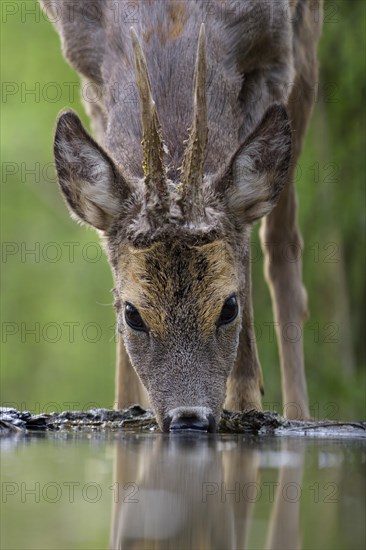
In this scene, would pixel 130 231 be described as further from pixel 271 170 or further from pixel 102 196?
pixel 271 170

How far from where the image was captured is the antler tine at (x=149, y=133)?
A: 742 centimetres

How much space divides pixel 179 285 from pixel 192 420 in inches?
32.9

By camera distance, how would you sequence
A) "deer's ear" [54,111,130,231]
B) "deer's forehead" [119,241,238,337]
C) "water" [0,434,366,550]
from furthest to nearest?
"deer's ear" [54,111,130,231] → "deer's forehead" [119,241,238,337] → "water" [0,434,366,550]

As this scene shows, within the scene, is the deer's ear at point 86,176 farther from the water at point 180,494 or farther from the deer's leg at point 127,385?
the deer's leg at point 127,385

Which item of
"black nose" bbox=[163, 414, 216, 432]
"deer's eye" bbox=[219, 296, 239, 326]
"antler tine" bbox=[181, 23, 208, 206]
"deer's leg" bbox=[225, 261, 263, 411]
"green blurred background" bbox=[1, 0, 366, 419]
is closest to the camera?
"black nose" bbox=[163, 414, 216, 432]

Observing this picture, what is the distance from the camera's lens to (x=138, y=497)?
15.9ft

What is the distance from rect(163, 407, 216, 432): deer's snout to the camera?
23.4 feet

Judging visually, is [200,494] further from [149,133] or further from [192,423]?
[149,133]

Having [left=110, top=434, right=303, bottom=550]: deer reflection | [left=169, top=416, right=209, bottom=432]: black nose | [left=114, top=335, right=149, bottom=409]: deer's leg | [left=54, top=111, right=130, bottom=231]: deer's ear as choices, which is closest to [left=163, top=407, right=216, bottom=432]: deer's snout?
[left=169, top=416, right=209, bottom=432]: black nose

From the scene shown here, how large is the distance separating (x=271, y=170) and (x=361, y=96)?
25.3 ft

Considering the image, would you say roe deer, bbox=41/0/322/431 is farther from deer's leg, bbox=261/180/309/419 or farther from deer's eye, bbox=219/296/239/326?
deer's leg, bbox=261/180/309/419

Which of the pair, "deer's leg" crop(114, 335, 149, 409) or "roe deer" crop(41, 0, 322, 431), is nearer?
"roe deer" crop(41, 0, 322, 431)

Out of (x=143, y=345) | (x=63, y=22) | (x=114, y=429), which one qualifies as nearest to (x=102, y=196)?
(x=143, y=345)

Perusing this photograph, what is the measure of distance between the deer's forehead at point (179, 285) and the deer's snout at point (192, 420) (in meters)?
0.55
